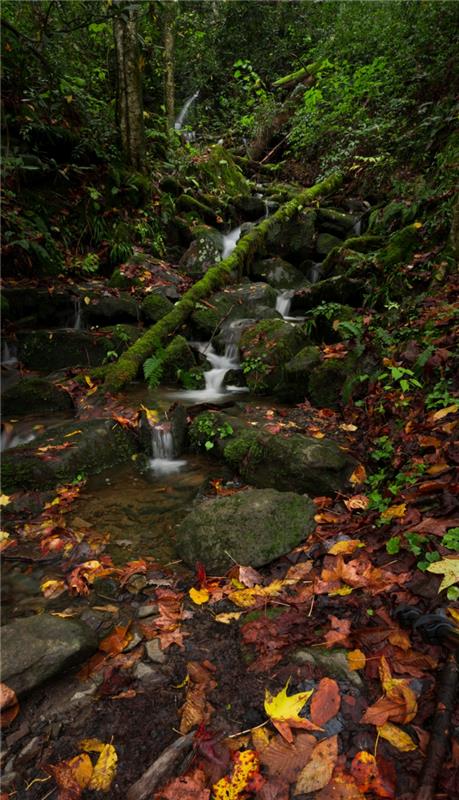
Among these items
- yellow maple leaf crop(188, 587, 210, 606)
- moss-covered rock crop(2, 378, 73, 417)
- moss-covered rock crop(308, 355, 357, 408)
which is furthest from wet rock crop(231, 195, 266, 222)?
yellow maple leaf crop(188, 587, 210, 606)

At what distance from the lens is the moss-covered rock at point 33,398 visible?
5809 millimetres

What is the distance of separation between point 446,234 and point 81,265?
6.98 metres

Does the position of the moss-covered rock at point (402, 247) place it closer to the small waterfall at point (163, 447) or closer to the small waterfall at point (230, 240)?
the small waterfall at point (163, 447)

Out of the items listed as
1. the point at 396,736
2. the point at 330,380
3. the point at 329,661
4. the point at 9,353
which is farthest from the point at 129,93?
the point at 396,736

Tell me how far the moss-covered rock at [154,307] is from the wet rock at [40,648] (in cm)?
638

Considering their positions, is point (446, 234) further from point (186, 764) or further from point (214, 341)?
point (186, 764)

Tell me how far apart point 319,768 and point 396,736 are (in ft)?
1.10

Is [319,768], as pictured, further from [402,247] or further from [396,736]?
[402,247]

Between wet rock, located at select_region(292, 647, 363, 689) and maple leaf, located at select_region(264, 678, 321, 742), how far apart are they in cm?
15

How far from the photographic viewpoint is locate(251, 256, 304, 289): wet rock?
33.5 feet

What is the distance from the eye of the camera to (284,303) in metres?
9.38

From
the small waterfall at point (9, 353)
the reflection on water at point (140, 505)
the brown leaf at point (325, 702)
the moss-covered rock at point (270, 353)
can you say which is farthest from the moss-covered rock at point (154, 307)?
the brown leaf at point (325, 702)

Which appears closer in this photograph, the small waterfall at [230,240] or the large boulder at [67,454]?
the large boulder at [67,454]

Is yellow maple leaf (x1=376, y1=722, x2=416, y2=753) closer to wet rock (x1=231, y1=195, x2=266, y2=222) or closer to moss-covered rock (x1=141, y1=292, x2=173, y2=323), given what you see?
moss-covered rock (x1=141, y1=292, x2=173, y2=323)
